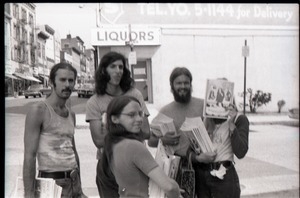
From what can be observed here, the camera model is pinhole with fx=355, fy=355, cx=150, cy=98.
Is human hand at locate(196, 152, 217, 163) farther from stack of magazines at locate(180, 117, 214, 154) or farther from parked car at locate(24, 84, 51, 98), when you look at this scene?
parked car at locate(24, 84, 51, 98)

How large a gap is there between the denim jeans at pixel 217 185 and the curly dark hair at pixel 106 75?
1.96ft

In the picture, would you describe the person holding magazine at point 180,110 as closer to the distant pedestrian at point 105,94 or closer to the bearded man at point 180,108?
the bearded man at point 180,108

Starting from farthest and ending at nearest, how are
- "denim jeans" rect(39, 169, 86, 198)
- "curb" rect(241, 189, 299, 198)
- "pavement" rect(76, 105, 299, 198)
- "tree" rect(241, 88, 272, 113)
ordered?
"curb" rect(241, 189, 299, 198) → "pavement" rect(76, 105, 299, 198) → "tree" rect(241, 88, 272, 113) → "denim jeans" rect(39, 169, 86, 198)

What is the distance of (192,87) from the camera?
1.94 metres

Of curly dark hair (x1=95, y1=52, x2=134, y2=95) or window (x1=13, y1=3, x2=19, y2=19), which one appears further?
window (x1=13, y1=3, x2=19, y2=19)

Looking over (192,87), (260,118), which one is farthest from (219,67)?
(260,118)

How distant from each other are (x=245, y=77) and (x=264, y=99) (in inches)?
7.6

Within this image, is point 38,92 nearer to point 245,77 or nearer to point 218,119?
point 218,119

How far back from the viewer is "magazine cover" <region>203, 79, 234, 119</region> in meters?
1.85

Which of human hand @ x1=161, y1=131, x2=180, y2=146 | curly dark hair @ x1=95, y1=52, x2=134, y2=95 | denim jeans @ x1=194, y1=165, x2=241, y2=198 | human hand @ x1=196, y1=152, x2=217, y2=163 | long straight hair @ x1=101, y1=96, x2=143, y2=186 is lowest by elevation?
denim jeans @ x1=194, y1=165, x2=241, y2=198

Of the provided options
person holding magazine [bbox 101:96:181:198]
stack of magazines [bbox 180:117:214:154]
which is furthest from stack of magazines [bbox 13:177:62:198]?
stack of magazines [bbox 180:117:214:154]

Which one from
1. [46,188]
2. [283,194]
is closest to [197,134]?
[46,188]

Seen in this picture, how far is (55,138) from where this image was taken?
176 centimetres

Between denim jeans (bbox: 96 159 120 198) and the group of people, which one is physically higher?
the group of people
